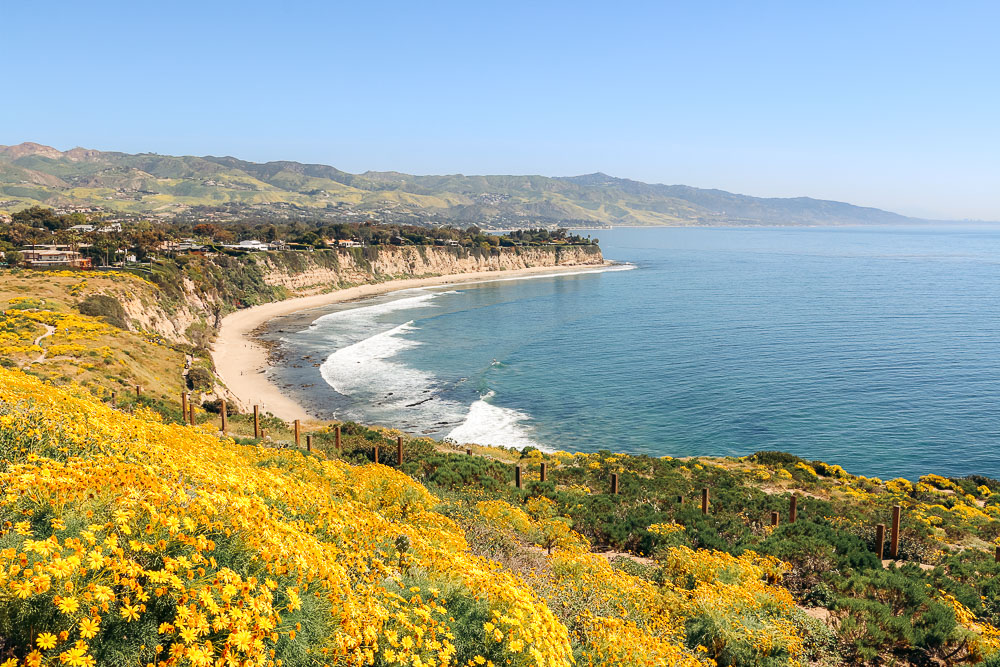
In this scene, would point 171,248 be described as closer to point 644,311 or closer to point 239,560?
point 644,311

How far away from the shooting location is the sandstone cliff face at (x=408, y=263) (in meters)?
118

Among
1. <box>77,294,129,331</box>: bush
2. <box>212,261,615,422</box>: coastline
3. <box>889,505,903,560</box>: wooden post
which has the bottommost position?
<box>212,261,615,422</box>: coastline

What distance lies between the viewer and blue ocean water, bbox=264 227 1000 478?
4147cm

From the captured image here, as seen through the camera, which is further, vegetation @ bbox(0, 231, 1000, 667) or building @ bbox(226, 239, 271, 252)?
building @ bbox(226, 239, 271, 252)

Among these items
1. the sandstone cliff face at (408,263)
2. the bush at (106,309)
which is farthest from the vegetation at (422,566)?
the sandstone cliff face at (408,263)

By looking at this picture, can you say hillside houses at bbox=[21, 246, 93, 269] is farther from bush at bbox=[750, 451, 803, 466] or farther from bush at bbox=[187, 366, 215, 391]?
bush at bbox=[750, 451, 803, 466]

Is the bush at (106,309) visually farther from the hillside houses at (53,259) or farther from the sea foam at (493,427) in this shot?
the sea foam at (493,427)

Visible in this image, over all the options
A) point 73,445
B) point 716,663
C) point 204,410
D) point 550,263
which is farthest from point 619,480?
point 550,263

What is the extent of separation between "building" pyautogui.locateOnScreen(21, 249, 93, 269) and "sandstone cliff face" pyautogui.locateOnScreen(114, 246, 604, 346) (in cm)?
1152

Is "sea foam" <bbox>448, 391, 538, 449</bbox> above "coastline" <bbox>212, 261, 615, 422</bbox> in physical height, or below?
below

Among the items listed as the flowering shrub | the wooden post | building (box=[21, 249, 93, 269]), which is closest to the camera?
the flowering shrub

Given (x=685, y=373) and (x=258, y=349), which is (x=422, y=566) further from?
(x=258, y=349)

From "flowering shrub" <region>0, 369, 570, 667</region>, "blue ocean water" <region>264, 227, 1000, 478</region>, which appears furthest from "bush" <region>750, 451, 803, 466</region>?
"flowering shrub" <region>0, 369, 570, 667</region>

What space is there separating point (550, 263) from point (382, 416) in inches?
5789
